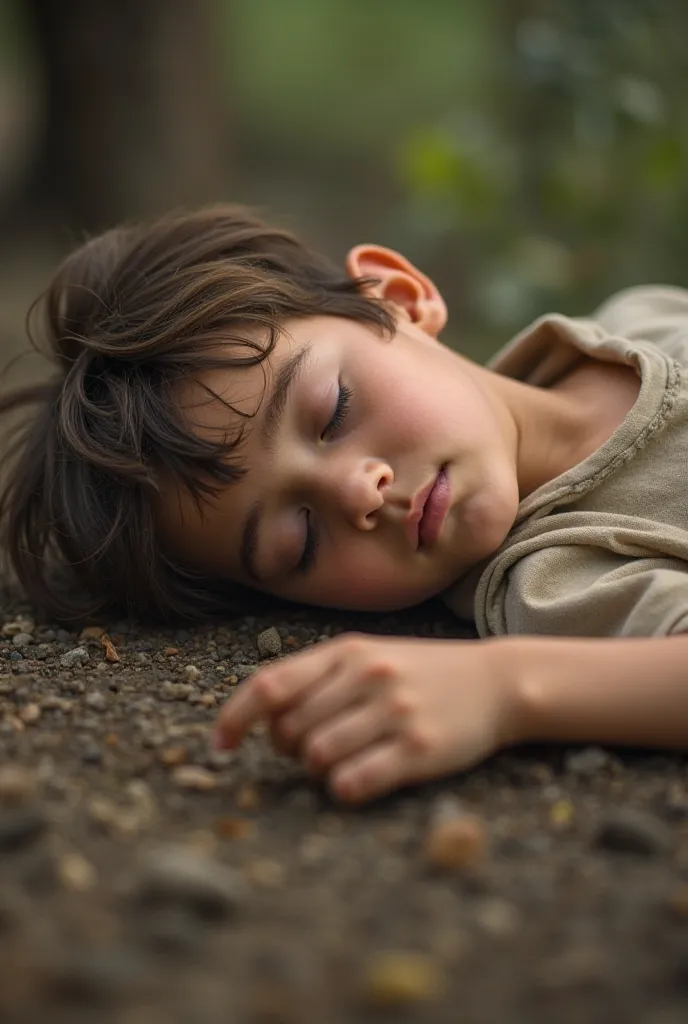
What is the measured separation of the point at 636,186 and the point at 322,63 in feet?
25.4

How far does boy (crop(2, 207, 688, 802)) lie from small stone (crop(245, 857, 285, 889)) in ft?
1.44

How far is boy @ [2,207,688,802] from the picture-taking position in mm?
1848

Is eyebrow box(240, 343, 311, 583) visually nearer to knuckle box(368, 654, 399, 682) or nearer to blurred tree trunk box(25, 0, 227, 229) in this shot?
knuckle box(368, 654, 399, 682)

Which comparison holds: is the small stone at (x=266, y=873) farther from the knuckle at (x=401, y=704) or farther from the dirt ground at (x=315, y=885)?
the knuckle at (x=401, y=704)

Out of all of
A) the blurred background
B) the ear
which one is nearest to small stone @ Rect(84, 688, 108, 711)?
the ear

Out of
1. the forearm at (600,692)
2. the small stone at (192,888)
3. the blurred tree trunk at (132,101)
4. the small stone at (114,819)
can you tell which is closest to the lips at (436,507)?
the forearm at (600,692)

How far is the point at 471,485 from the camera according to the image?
1.92 metres

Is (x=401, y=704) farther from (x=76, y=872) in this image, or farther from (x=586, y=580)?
(x=586, y=580)

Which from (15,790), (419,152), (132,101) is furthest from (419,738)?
(132,101)

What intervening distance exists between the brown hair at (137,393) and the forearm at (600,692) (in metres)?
0.66

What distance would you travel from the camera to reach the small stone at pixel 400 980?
98 centimetres

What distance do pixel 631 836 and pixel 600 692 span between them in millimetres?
Result: 249

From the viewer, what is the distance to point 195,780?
1.41 metres

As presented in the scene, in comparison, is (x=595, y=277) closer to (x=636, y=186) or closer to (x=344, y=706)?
(x=636, y=186)
